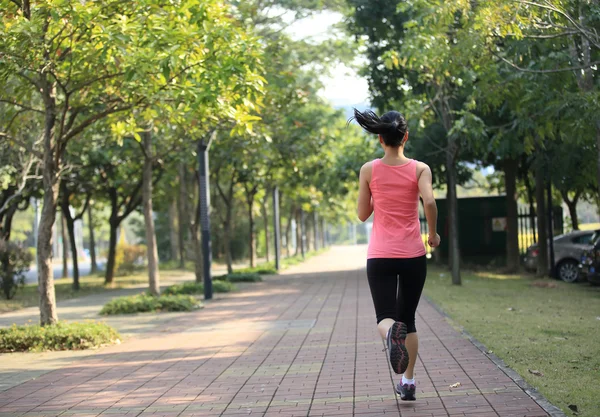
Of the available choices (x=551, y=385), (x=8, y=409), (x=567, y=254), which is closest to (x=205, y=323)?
(x=8, y=409)

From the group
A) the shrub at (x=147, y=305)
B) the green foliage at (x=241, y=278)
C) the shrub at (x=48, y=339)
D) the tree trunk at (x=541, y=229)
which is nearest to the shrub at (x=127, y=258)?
the green foliage at (x=241, y=278)

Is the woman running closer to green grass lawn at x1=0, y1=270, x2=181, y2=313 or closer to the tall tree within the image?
the tall tree

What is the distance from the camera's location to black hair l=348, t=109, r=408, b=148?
5.76 metres

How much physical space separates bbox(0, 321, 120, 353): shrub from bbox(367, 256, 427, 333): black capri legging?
6386 mm

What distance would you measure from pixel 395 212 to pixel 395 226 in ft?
0.32

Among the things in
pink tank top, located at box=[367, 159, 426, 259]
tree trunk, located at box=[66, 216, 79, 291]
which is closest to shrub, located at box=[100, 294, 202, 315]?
tree trunk, located at box=[66, 216, 79, 291]

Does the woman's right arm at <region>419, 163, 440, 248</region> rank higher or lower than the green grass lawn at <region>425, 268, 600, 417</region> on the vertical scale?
higher

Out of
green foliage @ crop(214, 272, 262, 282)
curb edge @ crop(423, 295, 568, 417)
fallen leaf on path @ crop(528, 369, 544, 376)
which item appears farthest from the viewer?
green foliage @ crop(214, 272, 262, 282)

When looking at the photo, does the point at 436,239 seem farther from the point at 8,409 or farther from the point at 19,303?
the point at 19,303

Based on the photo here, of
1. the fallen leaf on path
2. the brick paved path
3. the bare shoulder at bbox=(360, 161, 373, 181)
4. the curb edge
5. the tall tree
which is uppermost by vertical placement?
the tall tree

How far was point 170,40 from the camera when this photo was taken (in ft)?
34.0

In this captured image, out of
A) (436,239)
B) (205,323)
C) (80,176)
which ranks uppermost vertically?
(80,176)

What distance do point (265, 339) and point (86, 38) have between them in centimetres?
457

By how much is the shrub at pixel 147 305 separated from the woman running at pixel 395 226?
432 inches
